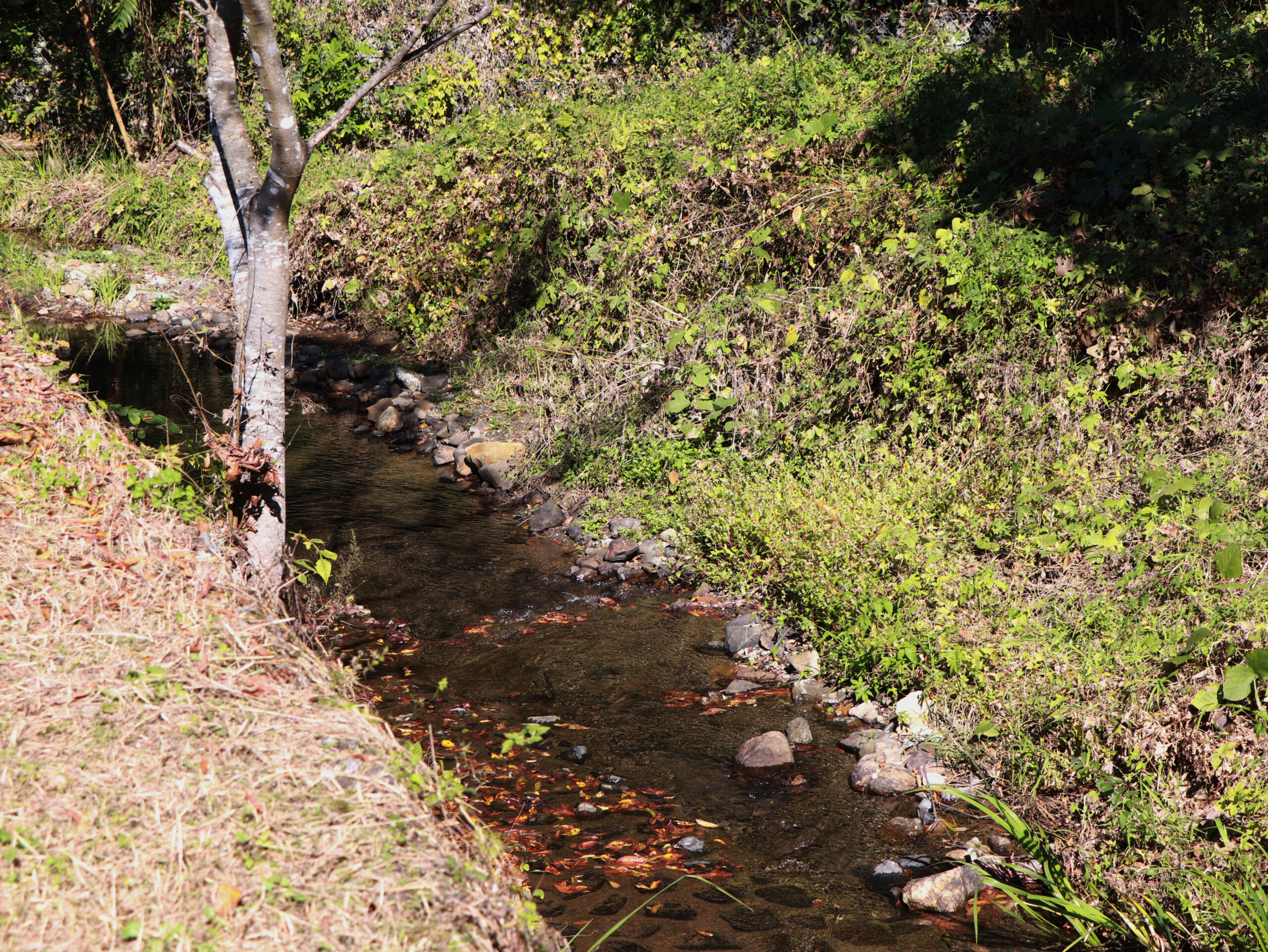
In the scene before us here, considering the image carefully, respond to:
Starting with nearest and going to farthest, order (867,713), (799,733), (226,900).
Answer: (226,900), (799,733), (867,713)

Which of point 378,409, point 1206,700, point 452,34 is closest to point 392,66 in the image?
point 452,34

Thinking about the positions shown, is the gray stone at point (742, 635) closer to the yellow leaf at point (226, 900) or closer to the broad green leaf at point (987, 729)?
the broad green leaf at point (987, 729)

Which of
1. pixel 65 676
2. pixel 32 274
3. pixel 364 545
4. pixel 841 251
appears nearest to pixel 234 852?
pixel 65 676

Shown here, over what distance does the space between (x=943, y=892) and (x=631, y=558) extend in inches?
146

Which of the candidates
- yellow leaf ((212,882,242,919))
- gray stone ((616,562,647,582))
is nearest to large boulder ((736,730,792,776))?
gray stone ((616,562,647,582))

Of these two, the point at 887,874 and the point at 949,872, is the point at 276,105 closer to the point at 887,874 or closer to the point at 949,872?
the point at 887,874

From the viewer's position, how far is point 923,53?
9500 millimetres

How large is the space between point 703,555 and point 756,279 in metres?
2.64

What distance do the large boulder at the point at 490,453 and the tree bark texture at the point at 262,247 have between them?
3840 mm

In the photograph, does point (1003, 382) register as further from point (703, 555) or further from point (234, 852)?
point (234, 852)

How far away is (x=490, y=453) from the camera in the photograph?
890cm

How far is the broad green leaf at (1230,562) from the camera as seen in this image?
431 cm

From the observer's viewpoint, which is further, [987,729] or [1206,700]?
[987,729]

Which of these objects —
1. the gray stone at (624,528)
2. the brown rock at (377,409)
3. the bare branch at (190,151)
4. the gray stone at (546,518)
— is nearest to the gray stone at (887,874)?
the gray stone at (624,528)
